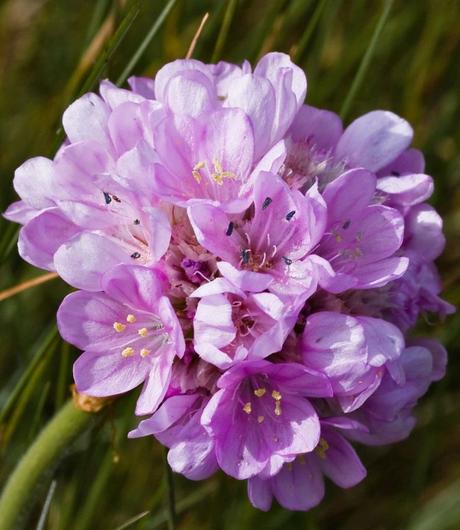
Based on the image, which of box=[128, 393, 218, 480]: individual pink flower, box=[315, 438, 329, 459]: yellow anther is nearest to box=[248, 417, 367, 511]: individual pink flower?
box=[315, 438, 329, 459]: yellow anther

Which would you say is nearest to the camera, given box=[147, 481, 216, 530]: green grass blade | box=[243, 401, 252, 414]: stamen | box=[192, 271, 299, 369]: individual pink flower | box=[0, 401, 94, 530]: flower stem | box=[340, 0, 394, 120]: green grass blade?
box=[192, 271, 299, 369]: individual pink flower

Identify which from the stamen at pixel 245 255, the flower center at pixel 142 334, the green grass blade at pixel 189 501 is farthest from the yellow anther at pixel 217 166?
the green grass blade at pixel 189 501

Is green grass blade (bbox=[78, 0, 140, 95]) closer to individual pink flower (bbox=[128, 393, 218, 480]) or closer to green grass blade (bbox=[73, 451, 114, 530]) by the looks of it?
individual pink flower (bbox=[128, 393, 218, 480])

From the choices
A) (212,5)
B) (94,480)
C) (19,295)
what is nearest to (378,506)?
(94,480)

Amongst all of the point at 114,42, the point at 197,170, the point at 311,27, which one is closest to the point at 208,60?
the point at 311,27

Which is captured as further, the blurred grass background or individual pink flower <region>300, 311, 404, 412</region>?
the blurred grass background

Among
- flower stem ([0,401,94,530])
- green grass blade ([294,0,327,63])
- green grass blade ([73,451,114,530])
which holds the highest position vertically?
green grass blade ([294,0,327,63])

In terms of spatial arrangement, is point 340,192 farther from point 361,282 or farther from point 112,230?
point 112,230

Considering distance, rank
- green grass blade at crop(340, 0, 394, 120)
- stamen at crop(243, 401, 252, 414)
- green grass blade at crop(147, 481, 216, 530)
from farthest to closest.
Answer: green grass blade at crop(147, 481, 216, 530)
green grass blade at crop(340, 0, 394, 120)
stamen at crop(243, 401, 252, 414)
